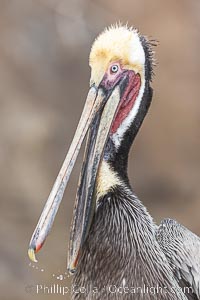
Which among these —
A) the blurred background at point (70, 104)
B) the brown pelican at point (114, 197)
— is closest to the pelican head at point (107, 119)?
the brown pelican at point (114, 197)

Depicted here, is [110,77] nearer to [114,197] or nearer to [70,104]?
[114,197]

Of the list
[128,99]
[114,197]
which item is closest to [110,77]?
[128,99]

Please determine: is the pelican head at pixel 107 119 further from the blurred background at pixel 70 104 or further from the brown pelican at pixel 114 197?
the blurred background at pixel 70 104

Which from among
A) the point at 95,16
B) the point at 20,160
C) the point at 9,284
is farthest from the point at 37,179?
the point at 95,16

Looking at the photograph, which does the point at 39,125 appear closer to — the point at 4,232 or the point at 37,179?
the point at 37,179

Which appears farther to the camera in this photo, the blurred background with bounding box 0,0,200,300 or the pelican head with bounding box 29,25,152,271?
the blurred background with bounding box 0,0,200,300

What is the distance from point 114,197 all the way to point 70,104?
2.86 metres

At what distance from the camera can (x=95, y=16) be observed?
6.04 metres

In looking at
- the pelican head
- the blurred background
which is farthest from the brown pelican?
the blurred background

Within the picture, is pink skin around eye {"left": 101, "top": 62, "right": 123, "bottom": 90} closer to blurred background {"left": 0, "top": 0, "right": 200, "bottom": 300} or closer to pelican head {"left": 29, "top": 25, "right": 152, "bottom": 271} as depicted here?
pelican head {"left": 29, "top": 25, "right": 152, "bottom": 271}

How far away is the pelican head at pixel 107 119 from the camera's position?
303 centimetres

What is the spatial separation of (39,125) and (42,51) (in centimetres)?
52

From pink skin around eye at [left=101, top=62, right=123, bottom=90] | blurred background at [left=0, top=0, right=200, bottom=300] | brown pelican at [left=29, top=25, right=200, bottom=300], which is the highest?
blurred background at [left=0, top=0, right=200, bottom=300]

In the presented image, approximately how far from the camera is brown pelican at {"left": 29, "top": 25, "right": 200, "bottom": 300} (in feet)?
9.86
